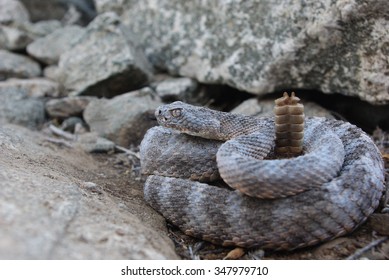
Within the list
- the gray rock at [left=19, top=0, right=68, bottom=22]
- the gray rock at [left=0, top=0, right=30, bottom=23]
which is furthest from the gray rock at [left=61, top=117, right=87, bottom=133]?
the gray rock at [left=19, top=0, right=68, bottom=22]

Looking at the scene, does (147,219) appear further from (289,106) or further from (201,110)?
(289,106)

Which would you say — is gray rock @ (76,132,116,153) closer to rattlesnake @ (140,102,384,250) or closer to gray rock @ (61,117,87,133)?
gray rock @ (61,117,87,133)

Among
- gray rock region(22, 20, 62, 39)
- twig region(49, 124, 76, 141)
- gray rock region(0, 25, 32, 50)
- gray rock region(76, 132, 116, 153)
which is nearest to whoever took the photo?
gray rock region(76, 132, 116, 153)

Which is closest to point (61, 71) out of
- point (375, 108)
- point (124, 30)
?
point (124, 30)

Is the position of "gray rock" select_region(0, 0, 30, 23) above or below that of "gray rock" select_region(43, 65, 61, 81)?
above

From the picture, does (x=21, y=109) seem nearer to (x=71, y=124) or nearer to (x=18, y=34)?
(x=71, y=124)

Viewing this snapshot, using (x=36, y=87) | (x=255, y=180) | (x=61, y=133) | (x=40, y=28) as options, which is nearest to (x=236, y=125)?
(x=255, y=180)
